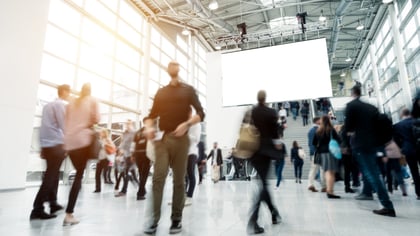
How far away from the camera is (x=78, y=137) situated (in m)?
2.42

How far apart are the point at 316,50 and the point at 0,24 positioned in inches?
408

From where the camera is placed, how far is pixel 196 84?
1630 cm

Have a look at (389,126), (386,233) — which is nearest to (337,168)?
(389,126)

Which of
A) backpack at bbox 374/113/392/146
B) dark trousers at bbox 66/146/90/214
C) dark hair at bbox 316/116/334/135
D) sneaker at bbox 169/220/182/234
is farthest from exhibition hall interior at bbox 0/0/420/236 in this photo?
dark hair at bbox 316/116/334/135

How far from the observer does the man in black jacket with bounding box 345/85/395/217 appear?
108 inches

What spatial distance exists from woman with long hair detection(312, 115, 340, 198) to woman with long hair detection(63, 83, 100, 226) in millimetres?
3592

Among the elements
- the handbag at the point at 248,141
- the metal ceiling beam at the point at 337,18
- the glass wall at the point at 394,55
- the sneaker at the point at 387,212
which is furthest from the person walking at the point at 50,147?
the metal ceiling beam at the point at 337,18

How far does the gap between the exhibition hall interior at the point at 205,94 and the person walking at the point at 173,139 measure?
0.06 m

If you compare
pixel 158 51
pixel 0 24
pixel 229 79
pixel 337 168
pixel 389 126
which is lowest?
pixel 337 168

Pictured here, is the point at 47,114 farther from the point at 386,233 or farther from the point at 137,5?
the point at 137,5

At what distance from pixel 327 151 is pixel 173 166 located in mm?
3175

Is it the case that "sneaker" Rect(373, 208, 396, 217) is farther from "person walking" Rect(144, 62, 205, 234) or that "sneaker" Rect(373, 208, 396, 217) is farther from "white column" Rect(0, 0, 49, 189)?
"white column" Rect(0, 0, 49, 189)

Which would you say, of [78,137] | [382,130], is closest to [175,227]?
[78,137]

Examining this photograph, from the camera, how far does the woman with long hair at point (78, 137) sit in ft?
7.90
